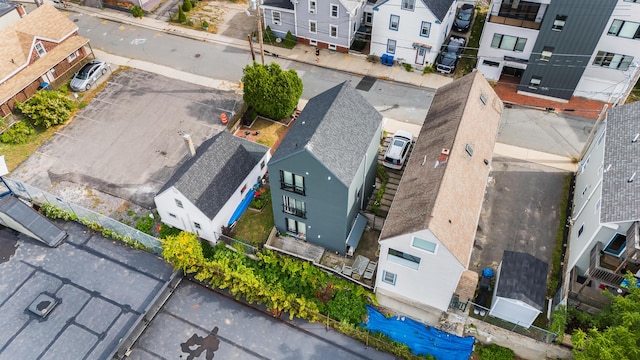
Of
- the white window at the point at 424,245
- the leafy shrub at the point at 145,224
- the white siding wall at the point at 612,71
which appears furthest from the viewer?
the white siding wall at the point at 612,71

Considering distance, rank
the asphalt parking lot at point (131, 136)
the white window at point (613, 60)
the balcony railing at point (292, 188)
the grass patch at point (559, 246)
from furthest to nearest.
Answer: the white window at point (613, 60) < the asphalt parking lot at point (131, 136) < the grass patch at point (559, 246) < the balcony railing at point (292, 188)

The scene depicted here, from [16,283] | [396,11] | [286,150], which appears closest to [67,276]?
[16,283]

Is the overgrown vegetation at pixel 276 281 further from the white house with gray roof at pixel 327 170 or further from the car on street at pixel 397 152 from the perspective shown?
the car on street at pixel 397 152

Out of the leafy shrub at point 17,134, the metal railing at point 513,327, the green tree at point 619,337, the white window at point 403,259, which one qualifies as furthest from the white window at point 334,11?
the green tree at point 619,337

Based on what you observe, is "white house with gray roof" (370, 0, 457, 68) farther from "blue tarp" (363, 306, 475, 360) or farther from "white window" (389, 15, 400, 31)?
"blue tarp" (363, 306, 475, 360)

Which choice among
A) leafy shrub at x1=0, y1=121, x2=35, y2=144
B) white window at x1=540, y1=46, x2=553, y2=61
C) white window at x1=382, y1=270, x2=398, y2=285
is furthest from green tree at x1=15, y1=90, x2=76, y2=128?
white window at x1=540, y1=46, x2=553, y2=61

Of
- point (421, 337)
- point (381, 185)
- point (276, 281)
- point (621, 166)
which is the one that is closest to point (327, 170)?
point (276, 281)
